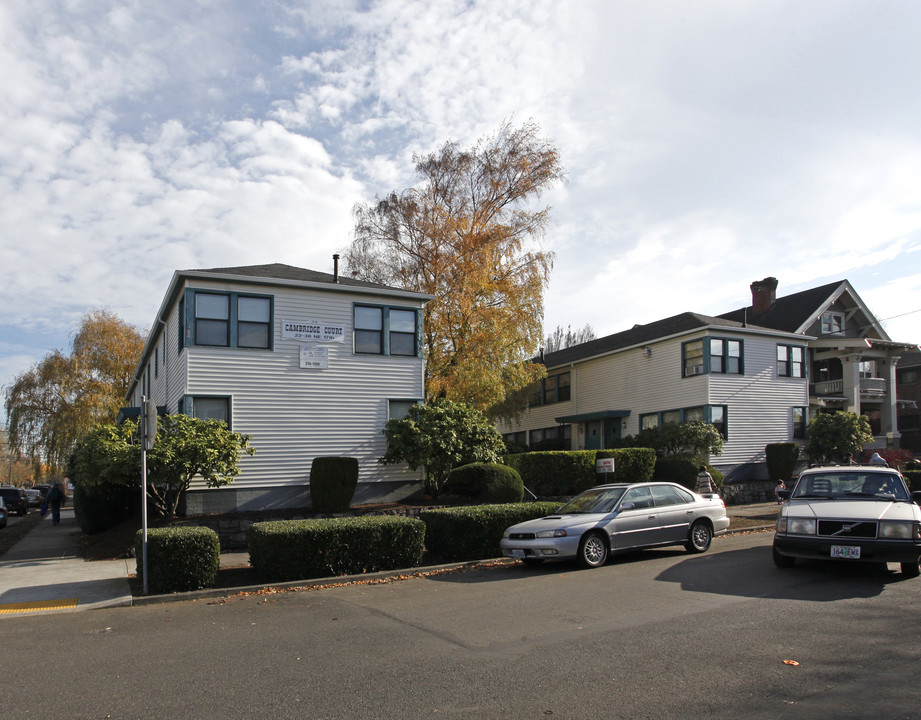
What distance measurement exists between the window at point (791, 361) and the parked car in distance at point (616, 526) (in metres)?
18.7

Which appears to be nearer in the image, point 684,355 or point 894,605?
point 894,605

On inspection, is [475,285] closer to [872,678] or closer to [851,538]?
[851,538]

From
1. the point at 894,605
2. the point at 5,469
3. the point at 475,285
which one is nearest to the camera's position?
the point at 894,605

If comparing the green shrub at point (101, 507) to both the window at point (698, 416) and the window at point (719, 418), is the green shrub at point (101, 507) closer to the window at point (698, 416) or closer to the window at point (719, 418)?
the window at point (698, 416)

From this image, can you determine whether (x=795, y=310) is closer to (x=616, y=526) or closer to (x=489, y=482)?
(x=489, y=482)

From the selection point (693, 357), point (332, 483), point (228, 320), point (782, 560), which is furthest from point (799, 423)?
point (228, 320)

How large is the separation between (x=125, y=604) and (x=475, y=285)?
18240mm

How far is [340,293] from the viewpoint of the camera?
20234 mm

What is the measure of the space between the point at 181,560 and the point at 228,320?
9182 mm

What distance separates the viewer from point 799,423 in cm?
3083

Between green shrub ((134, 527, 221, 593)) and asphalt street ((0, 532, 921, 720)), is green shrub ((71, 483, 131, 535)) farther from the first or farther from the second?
asphalt street ((0, 532, 921, 720))

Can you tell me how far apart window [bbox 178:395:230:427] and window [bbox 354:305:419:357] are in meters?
3.90

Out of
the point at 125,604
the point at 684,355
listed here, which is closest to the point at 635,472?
the point at 684,355

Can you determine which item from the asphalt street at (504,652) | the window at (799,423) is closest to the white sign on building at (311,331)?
the asphalt street at (504,652)
